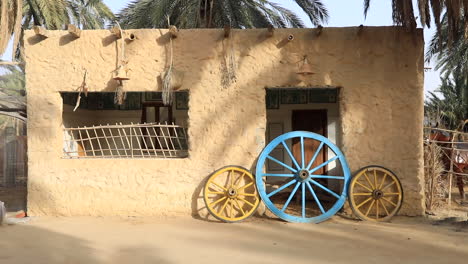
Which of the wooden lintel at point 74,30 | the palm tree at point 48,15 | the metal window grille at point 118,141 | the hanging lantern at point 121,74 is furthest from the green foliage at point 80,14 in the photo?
the hanging lantern at point 121,74

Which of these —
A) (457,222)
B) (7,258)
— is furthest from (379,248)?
(7,258)

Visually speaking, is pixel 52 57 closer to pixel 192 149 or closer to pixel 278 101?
pixel 192 149

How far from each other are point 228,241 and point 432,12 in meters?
4.23

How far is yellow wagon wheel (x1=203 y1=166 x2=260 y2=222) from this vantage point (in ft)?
19.7

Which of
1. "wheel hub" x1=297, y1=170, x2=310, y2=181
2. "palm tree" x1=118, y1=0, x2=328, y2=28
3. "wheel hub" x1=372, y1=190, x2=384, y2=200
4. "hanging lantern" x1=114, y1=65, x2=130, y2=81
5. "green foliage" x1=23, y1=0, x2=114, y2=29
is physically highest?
"green foliage" x1=23, y1=0, x2=114, y2=29

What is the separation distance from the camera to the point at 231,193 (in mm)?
5949

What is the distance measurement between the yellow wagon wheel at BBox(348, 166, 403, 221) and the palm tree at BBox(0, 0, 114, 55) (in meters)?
5.76

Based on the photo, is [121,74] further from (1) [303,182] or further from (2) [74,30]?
(1) [303,182]

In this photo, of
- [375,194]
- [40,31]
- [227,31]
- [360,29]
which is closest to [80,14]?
[40,31]

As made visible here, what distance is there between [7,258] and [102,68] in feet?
10.2

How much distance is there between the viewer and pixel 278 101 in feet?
28.2

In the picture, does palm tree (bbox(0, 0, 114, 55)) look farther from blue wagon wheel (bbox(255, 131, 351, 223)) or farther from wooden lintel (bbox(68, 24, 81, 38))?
blue wagon wheel (bbox(255, 131, 351, 223))

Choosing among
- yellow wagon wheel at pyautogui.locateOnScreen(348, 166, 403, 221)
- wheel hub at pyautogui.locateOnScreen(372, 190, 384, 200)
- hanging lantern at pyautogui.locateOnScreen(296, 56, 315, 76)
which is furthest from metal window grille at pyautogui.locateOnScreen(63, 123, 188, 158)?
wheel hub at pyautogui.locateOnScreen(372, 190, 384, 200)

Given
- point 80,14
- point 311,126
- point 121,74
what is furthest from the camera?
point 80,14
